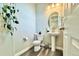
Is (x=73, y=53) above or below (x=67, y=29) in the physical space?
below

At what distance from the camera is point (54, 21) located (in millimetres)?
1680

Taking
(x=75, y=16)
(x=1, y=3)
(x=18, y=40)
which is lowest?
(x=18, y=40)

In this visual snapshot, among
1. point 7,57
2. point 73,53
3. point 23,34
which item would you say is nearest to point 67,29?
point 73,53

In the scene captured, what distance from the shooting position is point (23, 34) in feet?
5.46

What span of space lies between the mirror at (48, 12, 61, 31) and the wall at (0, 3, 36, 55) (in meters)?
0.23

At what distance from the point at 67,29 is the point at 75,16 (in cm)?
20

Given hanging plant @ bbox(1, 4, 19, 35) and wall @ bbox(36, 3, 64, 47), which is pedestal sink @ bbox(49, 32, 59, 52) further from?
hanging plant @ bbox(1, 4, 19, 35)

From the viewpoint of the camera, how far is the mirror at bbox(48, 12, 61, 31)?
1.65 metres

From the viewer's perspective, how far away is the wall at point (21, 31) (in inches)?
64.7

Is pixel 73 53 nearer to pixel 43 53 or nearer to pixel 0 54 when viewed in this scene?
pixel 43 53

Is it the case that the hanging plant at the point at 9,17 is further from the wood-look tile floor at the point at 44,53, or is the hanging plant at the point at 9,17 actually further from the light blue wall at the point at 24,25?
the wood-look tile floor at the point at 44,53

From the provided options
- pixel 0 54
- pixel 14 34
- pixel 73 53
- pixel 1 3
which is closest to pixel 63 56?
pixel 73 53

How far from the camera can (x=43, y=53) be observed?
162 centimetres

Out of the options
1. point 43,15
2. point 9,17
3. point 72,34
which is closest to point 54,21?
point 43,15
